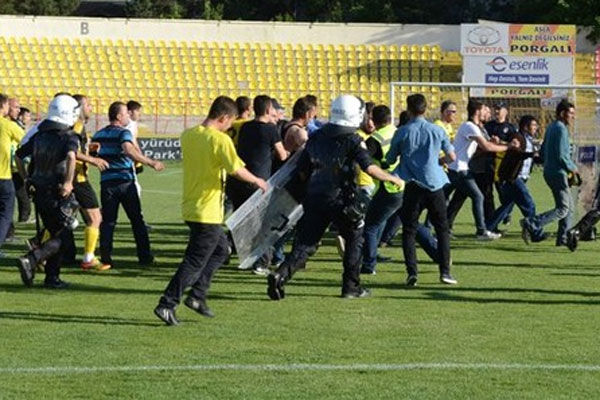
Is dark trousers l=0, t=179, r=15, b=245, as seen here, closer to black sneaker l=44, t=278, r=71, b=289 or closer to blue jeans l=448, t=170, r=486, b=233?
black sneaker l=44, t=278, r=71, b=289

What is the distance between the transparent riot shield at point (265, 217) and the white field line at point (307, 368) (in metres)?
2.96

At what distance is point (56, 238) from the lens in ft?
40.8

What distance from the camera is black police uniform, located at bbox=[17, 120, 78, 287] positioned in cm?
1236

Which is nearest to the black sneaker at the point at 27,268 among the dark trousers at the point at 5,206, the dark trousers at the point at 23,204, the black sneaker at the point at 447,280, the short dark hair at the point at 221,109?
the dark trousers at the point at 5,206

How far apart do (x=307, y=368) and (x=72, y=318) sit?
115 inches

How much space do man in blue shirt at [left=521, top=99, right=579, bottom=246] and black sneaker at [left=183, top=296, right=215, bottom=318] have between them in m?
6.87

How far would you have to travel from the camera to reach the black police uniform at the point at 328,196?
1180 cm

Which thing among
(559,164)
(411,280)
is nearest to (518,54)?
(559,164)

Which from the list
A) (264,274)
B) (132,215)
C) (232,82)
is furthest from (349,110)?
(232,82)

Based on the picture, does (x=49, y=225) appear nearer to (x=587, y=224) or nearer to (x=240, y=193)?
(x=240, y=193)

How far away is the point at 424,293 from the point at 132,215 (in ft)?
12.5

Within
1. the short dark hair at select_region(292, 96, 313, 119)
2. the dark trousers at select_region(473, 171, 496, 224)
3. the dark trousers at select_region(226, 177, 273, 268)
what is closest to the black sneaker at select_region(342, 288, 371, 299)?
the dark trousers at select_region(226, 177, 273, 268)

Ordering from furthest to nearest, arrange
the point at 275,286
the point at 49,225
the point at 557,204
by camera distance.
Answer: the point at 557,204
the point at 49,225
the point at 275,286

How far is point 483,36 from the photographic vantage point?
43531 millimetres
